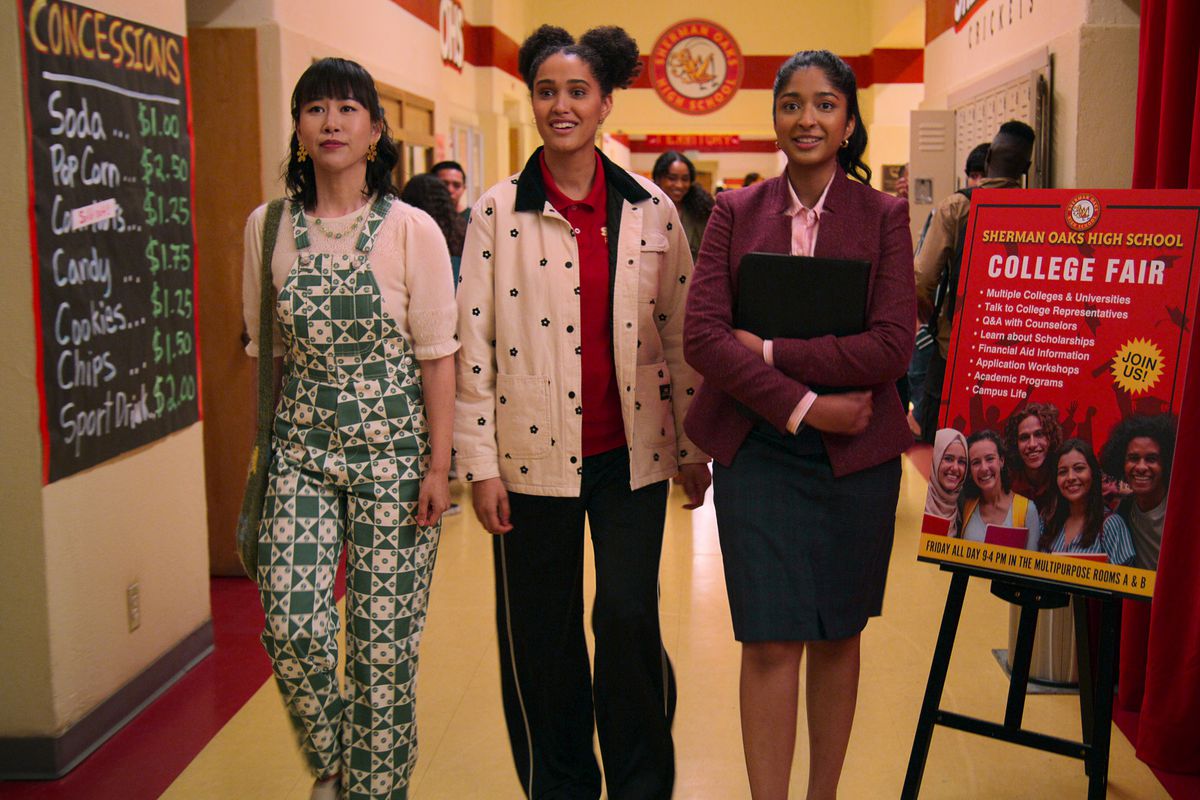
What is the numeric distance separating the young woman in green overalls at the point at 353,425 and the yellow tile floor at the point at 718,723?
0.64 m

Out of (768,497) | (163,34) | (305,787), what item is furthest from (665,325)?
(163,34)

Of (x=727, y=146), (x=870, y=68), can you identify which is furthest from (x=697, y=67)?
(x=727, y=146)

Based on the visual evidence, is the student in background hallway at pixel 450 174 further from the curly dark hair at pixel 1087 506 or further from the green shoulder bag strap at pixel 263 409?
the curly dark hair at pixel 1087 506

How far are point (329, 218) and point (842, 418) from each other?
1.17 meters

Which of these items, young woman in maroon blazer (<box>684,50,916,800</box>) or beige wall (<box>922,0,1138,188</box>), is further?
beige wall (<box>922,0,1138,188</box>)

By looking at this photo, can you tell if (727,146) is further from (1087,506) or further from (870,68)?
(1087,506)

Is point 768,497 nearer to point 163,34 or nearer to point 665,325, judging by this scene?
point 665,325

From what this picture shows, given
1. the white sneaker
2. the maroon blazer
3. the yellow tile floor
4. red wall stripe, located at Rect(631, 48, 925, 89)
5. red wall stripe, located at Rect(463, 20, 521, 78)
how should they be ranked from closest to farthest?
1. the maroon blazer
2. the white sneaker
3. the yellow tile floor
4. red wall stripe, located at Rect(463, 20, 521, 78)
5. red wall stripe, located at Rect(631, 48, 925, 89)

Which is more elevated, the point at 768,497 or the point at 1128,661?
the point at 768,497

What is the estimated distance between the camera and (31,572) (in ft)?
10.2

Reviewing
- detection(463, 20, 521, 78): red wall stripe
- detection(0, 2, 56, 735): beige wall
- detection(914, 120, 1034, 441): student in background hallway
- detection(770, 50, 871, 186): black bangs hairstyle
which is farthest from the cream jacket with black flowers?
detection(463, 20, 521, 78): red wall stripe

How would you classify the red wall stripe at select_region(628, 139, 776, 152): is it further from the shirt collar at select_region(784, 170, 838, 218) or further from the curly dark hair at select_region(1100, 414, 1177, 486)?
the curly dark hair at select_region(1100, 414, 1177, 486)

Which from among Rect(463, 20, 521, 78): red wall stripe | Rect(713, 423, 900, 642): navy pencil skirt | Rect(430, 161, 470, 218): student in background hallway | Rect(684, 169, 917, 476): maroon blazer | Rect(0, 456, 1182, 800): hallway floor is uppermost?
Rect(463, 20, 521, 78): red wall stripe

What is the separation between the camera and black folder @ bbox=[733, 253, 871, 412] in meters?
2.33
